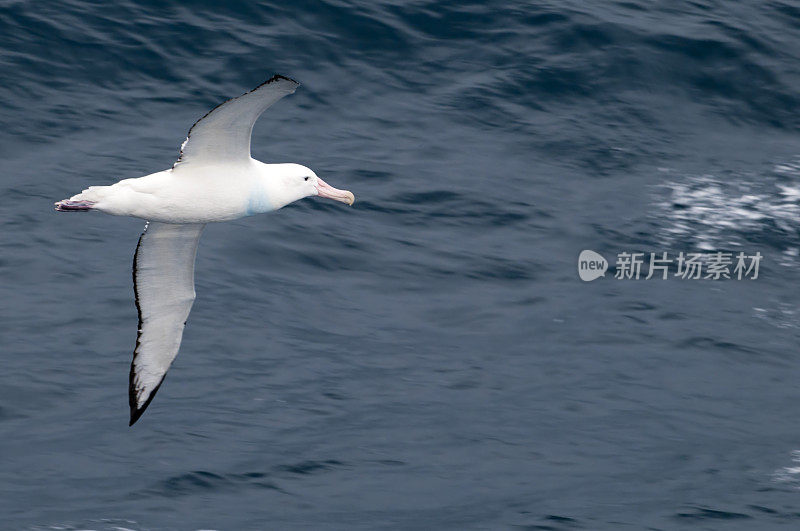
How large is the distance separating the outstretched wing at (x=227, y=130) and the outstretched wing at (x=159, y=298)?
47.7 inches

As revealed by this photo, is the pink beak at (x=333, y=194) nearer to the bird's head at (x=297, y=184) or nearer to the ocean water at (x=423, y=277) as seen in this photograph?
the bird's head at (x=297, y=184)

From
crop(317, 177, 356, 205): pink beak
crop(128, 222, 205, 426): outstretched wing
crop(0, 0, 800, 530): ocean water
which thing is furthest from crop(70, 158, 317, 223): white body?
crop(0, 0, 800, 530): ocean water

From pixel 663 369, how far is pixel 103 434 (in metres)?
6.30

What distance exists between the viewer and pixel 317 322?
1636cm

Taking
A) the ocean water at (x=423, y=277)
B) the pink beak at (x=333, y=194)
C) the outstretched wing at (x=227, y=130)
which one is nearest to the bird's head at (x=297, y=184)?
the pink beak at (x=333, y=194)

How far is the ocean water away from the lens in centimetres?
1433

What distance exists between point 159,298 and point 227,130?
230cm

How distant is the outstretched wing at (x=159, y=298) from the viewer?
13531 millimetres

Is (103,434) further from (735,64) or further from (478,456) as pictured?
(735,64)

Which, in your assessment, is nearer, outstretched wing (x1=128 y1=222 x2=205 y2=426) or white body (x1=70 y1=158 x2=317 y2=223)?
white body (x1=70 y1=158 x2=317 y2=223)

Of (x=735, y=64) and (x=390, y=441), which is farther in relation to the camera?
(x=735, y=64)

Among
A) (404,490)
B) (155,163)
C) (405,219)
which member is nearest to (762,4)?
(405,219)

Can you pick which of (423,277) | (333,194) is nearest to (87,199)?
(333,194)

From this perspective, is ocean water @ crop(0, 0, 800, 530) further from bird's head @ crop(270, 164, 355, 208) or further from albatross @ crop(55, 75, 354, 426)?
bird's head @ crop(270, 164, 355, 208)
